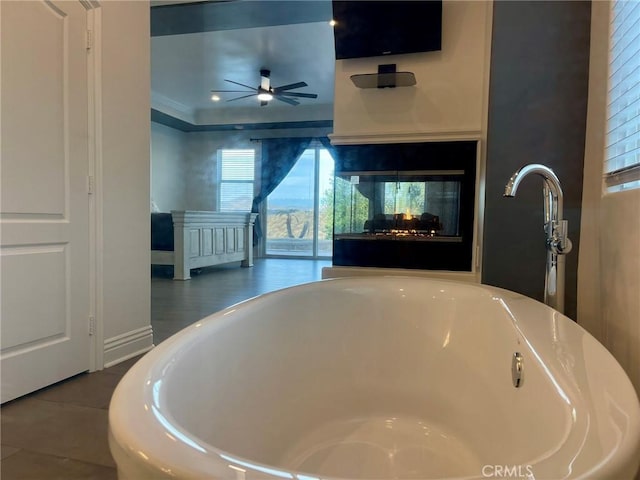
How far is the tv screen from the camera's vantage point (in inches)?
105

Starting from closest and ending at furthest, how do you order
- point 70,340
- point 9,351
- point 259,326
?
point 259,326, point 9,351, point 70,340

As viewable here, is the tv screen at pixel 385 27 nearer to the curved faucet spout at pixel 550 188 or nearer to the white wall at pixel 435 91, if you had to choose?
the white wall at pixel 435 91

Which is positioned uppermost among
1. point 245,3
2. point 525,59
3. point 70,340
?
point 245,3

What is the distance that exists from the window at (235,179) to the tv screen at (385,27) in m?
5.21

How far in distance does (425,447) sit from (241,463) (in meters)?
1.20

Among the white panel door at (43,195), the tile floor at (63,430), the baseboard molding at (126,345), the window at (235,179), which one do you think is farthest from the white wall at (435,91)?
the window at (235,179)

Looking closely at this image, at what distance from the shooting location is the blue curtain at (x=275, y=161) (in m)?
7.63

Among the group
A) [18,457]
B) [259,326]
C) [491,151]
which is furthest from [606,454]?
[491,151]

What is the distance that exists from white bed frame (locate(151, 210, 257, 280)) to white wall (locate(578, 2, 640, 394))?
4.26 meters

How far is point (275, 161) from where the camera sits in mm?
7707

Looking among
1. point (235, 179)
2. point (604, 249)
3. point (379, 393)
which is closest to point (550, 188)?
point (604, 249)

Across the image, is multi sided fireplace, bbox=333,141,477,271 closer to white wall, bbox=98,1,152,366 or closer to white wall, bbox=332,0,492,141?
white wall, bbox=332,0,492,141

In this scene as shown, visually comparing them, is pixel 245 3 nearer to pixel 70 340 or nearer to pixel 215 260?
pixel 70 340

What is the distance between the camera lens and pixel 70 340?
2.11 m
